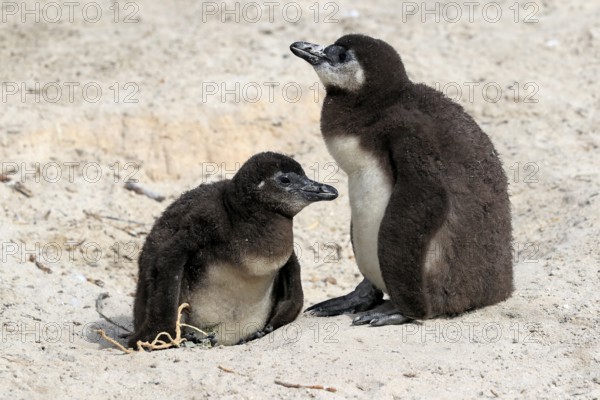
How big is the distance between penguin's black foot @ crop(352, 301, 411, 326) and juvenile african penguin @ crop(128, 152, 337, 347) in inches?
25.4

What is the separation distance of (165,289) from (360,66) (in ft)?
6.35

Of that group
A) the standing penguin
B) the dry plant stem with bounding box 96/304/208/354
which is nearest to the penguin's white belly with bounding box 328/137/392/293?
the standing penguin

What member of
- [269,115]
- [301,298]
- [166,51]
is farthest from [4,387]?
[166,51]

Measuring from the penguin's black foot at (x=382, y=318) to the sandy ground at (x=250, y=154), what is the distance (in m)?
0.10

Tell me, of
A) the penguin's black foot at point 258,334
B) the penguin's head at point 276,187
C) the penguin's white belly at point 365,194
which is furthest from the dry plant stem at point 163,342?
the penguin's white belly at point 365,194

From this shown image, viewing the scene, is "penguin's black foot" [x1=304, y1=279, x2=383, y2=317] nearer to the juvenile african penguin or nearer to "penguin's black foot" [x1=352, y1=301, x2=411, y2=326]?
"penguin's black foot" [x1=352, y1=301, x2=411, y2=326]

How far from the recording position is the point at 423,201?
6.56 metres

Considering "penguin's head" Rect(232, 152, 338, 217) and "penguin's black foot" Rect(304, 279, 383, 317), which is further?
"penguin's black foot" Rect(304, 279, 383, 317)

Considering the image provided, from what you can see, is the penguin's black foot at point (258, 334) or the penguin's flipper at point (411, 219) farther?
the penguin's black foot at point (258, 334)

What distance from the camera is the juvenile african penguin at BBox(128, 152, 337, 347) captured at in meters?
6.85

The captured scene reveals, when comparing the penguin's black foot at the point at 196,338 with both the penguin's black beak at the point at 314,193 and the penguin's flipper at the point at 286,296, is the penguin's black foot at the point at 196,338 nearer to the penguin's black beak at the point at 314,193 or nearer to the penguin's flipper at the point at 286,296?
the penguin's flipper at the point at 286,296


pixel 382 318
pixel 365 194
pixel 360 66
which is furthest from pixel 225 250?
pixel 360 66

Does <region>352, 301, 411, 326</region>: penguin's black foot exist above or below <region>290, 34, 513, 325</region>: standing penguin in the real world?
below

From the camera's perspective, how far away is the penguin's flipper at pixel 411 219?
21.5ft
